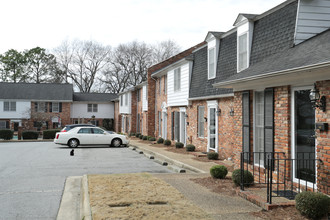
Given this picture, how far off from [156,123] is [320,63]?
73.8 feet

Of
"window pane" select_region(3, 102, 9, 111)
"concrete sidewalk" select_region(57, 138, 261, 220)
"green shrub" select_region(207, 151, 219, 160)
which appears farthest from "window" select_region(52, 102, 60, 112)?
"concrete sidewalk" select_region(57, 138, 261, 220)

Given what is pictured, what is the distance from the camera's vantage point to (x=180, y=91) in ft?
66.8

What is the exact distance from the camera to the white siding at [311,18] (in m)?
9.13

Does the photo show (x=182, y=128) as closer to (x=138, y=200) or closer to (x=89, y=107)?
(x=138, y=200)

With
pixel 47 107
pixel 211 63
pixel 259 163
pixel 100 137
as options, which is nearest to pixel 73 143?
pixel 100 137

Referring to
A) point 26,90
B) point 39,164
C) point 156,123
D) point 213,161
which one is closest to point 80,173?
point 39,164

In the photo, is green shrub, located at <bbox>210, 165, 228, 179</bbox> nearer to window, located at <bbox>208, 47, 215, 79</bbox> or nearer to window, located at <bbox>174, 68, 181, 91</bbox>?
window, located at <bbox>208, 47, 215, 79</bbox>

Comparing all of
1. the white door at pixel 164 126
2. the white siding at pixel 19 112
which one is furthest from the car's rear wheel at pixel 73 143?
the white siding at pixel 19 112

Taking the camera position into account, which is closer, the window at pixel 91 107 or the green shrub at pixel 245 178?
the green shrub at pixel 245 178

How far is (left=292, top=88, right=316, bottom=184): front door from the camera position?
23.9ft

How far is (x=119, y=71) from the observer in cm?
5991

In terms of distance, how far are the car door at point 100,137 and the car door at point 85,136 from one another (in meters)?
0.28

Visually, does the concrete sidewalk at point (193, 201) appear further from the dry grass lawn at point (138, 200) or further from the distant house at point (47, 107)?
the distant house at point (47, 107)

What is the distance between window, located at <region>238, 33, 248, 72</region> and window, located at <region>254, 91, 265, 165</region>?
2.99 m
